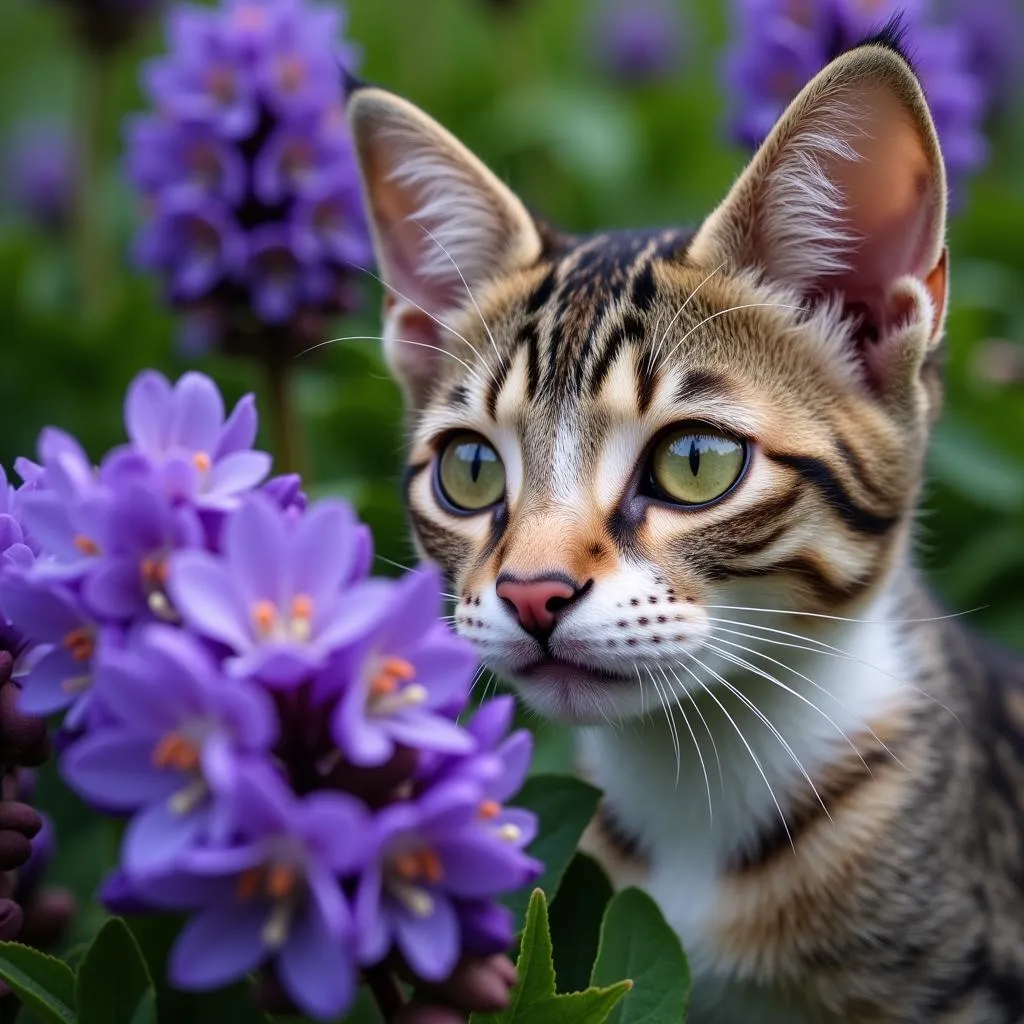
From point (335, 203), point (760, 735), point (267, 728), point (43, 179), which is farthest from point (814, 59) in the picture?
point (43, 179)

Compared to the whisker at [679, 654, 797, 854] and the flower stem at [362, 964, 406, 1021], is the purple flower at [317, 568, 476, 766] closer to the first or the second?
the flower stem at [362, 964, 406, 1021]

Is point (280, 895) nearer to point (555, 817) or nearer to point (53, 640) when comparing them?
point (53, 640)

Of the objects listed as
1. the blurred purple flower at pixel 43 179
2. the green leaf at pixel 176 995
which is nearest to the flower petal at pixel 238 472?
the green leaf at pixel 176 995

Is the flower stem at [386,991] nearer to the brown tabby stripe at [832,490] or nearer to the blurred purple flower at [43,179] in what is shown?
the brown tabby stripe at [832,490]

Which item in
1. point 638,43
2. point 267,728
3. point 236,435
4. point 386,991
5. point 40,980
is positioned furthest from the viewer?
point 638,43

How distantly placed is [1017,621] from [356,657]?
96.5 inches

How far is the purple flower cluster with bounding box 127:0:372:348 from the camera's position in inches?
108

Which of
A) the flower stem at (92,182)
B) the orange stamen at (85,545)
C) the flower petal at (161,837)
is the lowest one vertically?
the flower stem at (92,182)

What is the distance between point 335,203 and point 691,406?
1.27m

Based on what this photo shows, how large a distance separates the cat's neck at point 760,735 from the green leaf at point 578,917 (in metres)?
0.25

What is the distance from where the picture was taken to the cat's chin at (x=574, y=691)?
1738 mm

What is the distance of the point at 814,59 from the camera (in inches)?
111

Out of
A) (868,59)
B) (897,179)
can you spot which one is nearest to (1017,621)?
(897,179)

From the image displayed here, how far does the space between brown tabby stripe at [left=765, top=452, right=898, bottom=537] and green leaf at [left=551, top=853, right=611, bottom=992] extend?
2.06 ft
